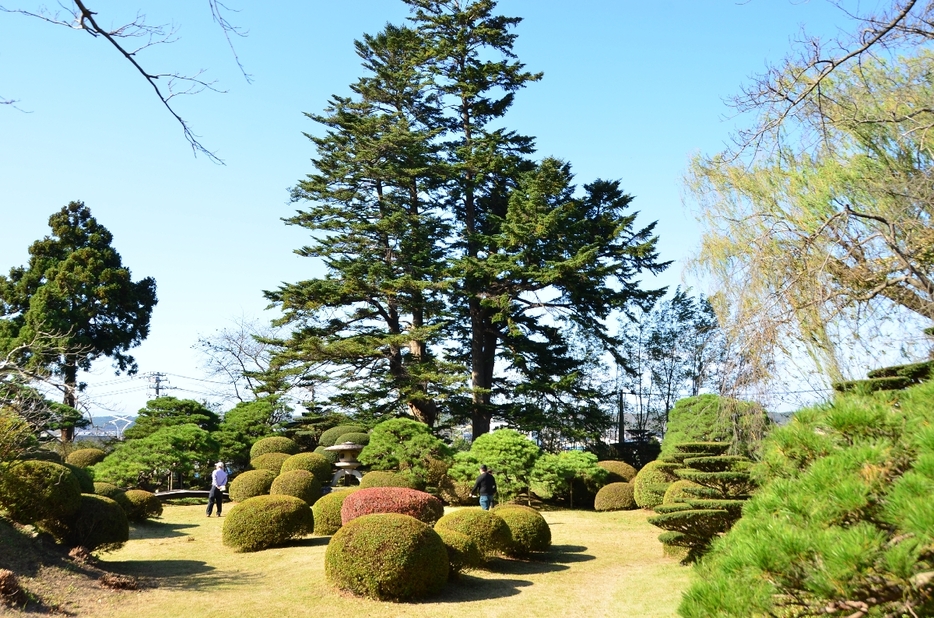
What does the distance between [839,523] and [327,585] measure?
8.66 m

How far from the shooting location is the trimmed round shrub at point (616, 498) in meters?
19.8

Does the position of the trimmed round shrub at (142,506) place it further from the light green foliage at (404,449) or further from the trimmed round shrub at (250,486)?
the light green foliage at (404,449)

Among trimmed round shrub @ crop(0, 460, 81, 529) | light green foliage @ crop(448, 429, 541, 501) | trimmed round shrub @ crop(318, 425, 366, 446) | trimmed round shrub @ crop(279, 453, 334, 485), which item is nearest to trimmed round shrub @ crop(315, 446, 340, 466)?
trimmed round shrub @ crop(318, 425, 366, 446)

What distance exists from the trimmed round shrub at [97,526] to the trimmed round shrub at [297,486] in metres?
6.61

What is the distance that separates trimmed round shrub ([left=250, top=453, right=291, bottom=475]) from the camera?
72.0 feet

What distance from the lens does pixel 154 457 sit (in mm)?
19922

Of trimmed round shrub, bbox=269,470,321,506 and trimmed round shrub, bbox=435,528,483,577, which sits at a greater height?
trimmed round shrub, bbox=269,470,321,506

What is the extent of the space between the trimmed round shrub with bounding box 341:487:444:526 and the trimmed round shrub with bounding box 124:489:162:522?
22.3ft

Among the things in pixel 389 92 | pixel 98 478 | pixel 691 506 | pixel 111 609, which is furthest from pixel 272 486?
pixel 389 92

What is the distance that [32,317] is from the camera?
3000 cm

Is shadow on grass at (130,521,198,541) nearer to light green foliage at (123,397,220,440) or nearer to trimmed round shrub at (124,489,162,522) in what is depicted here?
trimmed round shrub at (124,489,162,522)

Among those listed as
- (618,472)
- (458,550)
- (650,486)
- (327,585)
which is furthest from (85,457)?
(650,486)

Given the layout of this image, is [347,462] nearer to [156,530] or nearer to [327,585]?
[156,530]

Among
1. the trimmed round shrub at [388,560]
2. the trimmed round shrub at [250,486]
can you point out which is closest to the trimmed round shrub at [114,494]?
the trimmed round shrub at [250,486]
